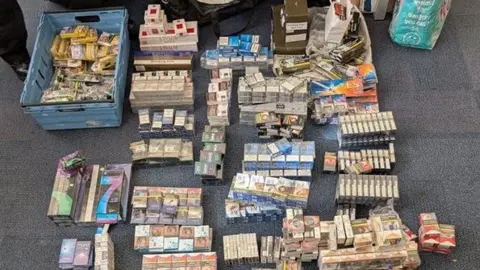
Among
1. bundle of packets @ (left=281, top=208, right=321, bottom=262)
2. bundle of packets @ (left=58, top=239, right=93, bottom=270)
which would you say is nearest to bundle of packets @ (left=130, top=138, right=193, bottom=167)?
bundle of packets @ (left=58, top=239, right=93, bottom=270)

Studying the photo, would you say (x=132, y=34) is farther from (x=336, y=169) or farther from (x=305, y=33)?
(x=336, y=169)

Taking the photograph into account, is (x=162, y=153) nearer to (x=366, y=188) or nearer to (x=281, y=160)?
(x=281, y=160)

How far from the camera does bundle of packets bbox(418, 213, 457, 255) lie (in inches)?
119

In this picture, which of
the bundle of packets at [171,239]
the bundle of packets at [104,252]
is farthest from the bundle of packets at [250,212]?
the bundle of packets at [104,252]

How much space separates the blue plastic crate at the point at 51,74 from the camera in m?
3.50

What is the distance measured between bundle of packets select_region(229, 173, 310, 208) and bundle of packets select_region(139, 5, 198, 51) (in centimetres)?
131

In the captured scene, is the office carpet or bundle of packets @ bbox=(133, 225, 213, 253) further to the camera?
the office carpet

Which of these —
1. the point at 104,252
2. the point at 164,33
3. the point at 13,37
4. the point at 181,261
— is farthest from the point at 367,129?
the point at 13,37

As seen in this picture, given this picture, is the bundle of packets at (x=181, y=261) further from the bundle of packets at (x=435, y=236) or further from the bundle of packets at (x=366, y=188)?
the bundle of packets at (x=435, y=236)

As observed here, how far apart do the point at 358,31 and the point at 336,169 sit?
3.96 ft

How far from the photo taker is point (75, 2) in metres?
4.14

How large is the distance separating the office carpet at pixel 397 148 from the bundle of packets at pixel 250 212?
58 mm

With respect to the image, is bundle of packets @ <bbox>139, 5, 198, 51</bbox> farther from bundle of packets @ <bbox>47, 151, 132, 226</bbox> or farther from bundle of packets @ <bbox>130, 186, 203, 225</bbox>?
bundle of packets @ <bbox>130, 186, 203, 225</bbox>

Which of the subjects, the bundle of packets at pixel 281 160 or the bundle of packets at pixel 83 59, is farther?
the bundle of packets at pixel 83 59
